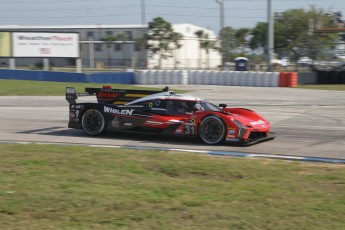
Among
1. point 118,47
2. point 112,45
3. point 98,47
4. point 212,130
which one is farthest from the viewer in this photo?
point 98,47

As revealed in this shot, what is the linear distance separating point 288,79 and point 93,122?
21.7m

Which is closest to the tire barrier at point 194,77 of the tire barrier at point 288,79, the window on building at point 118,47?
the tire barrier at point 288,79

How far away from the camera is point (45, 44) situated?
41656 mm

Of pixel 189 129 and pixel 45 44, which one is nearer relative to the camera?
pixel 189 129

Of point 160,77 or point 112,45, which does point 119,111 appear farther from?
point 112,45

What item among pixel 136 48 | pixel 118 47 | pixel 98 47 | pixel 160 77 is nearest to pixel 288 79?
pixel 160 77

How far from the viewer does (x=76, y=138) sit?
10852 millimetres

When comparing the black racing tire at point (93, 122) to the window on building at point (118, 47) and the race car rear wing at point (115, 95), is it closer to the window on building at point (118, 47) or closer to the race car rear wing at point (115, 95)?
the race car rear wing at point (115, 95)

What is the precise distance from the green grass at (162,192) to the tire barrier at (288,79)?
23.6m

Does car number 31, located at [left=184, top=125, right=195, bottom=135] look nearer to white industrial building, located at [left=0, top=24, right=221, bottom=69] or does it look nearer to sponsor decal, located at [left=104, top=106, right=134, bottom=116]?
sponsor decal, located at [left=104, top=106, right=134, bottom=116]

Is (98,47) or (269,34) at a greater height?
(98,47)

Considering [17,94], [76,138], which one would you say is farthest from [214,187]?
[17,94]

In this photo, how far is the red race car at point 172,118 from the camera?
32.6 feet

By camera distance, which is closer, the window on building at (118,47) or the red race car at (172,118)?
the red race car at (172,118)
